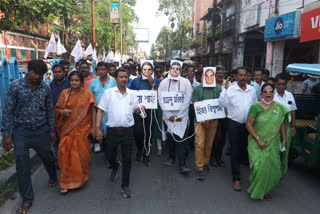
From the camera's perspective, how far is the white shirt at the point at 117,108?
421 cm

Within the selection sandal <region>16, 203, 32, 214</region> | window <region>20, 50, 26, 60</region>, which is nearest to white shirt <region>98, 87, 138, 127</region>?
sandal <region>16, 203, 32, 214</region>

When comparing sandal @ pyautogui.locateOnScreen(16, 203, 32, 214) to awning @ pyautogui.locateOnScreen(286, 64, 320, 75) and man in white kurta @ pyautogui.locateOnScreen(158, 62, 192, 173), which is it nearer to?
man in white kurta @ pyautogui.locateOnScreen(158, 62, 192, 173)

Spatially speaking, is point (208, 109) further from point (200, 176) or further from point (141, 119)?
point (141, 119)

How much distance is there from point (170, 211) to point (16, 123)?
7.19ft

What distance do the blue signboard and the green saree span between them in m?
9.52

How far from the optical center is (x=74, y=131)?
4375mm

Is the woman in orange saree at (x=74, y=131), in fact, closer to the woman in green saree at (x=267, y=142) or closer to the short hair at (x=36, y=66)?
the short hair at (x=36, y=66)

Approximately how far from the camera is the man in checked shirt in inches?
144

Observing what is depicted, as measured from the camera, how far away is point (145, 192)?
437 centimetres

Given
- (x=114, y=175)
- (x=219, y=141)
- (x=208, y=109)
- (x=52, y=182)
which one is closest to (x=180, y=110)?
(x=208, y=109)

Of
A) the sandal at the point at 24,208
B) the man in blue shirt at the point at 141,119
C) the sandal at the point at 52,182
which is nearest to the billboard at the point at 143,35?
the man in blue shirt at the point at 141,119

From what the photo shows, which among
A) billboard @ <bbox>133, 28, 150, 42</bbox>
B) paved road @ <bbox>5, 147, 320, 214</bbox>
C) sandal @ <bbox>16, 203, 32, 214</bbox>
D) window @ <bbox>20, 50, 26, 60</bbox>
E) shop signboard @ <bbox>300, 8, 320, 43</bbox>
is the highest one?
billboard @ <bbox>133, 28, 150, 42</bbox>

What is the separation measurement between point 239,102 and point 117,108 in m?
1.82

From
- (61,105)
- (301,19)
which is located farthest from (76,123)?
(301,19)
